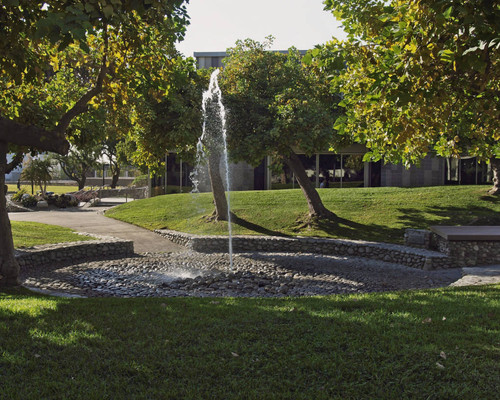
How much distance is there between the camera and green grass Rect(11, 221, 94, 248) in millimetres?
13947

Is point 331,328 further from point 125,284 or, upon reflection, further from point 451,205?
point 451,205

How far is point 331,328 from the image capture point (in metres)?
4.71

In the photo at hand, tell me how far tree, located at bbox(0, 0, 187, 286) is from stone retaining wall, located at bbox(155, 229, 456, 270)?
21.8 feet

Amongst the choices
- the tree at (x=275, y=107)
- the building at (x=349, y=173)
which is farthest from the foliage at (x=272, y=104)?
the building at (x=349, y=173)

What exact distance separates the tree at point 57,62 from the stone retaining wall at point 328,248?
21.8ft

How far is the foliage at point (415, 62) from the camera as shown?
512 centimetres

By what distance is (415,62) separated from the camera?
5879 millimetres

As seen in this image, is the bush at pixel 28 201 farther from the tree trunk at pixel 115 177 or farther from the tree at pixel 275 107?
the tree at pixel 275 107

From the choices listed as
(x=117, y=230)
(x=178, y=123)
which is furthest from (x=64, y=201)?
(x=178, y=123)

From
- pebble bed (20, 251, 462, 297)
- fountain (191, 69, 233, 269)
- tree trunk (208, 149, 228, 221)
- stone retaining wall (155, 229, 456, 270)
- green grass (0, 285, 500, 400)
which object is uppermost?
fountain (191, 69, 233, 269)

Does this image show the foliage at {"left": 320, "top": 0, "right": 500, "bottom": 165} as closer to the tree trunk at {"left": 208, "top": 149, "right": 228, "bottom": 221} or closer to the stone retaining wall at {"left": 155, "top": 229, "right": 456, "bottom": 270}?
the stone retaining wall at {"left": 155, "top": 229, "right": 456, "bottom": 270}

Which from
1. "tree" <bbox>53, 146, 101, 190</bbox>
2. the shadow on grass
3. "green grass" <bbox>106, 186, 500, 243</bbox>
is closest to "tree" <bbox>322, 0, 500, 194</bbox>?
"green grass" <bbox>106, 186, 500, 243</bbox>

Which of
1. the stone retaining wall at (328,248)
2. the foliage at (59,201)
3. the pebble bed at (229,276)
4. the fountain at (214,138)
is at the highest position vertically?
the fountain at (214,138)

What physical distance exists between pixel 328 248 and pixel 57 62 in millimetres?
9820
